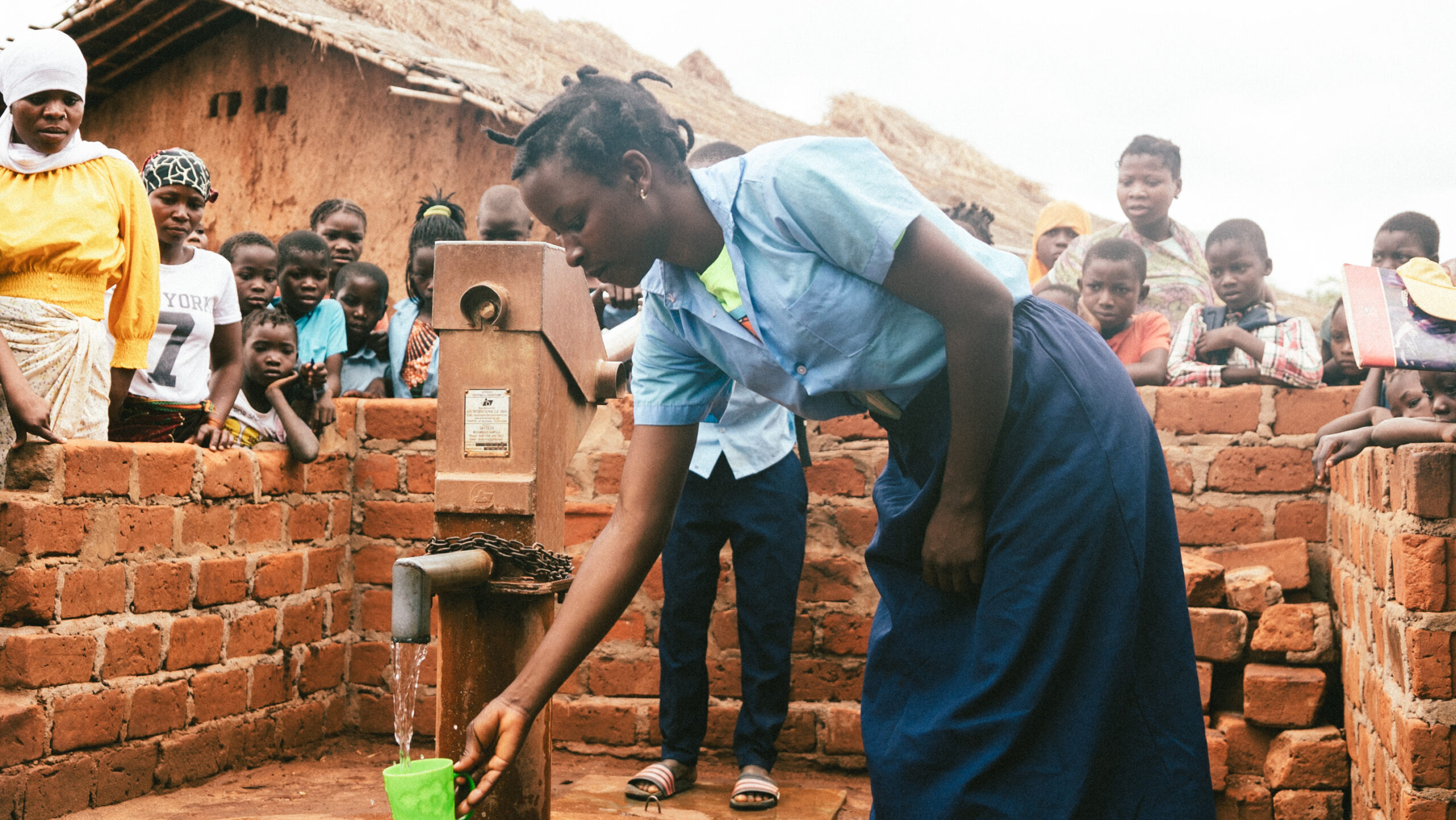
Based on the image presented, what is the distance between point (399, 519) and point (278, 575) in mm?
465

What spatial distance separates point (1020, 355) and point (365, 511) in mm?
3045

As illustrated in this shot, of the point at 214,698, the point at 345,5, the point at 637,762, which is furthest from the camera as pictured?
the point at 345,5

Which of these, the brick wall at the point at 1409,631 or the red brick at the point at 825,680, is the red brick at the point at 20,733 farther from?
the brick wall at the point at 1409,631

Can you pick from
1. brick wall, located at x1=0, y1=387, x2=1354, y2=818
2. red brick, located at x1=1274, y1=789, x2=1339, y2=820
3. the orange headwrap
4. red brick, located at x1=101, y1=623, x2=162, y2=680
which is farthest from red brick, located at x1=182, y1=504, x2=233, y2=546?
the orange headwrap

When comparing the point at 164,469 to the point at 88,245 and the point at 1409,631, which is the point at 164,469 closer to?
the point at 88,245

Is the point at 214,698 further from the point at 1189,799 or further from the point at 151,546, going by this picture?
the point at 1189,799

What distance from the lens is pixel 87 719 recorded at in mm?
2943

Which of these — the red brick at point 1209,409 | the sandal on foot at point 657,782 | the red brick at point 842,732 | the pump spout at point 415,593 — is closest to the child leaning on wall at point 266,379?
the sandal on foot at point 657,782

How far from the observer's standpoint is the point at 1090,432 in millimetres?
1528

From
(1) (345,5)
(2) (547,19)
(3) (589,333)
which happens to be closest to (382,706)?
(3) (589,333)

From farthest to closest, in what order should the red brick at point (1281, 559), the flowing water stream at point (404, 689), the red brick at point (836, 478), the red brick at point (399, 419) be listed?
the red brick at point (399, 419) → the red brick at point (836, 478) → the red brick at point (1281, 559) → the flowing water stream at point (404, 689)

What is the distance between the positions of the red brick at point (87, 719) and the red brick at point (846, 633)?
2.14 m

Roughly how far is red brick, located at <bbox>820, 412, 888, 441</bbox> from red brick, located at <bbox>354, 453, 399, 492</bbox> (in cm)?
156

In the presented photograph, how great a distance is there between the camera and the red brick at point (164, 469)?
10.2 ft
